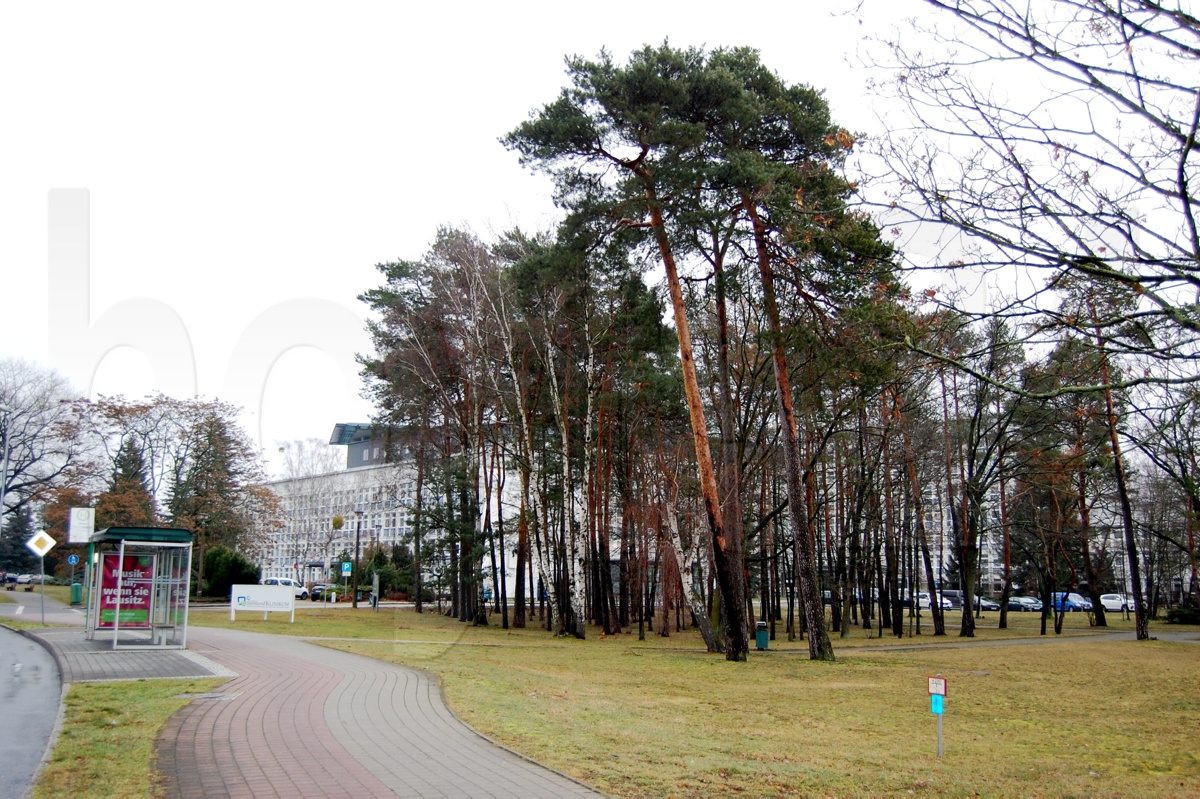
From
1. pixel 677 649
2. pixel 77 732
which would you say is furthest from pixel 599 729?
pixel 677 649

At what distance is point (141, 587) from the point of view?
57.3 feet

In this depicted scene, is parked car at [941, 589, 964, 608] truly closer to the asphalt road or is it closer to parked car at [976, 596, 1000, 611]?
parked car at [976, 596, 1000, 611]

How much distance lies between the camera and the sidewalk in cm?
677

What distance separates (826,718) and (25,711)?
10081mm

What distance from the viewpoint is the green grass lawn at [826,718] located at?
8008 mm

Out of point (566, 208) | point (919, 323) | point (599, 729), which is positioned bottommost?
point (599, 729)

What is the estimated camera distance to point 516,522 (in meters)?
37.0

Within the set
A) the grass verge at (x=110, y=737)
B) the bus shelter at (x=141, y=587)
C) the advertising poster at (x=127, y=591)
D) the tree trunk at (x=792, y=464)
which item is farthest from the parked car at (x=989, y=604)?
the grass verge at (x=110, y=737)

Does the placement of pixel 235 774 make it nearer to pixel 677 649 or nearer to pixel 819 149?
pixel 819 149

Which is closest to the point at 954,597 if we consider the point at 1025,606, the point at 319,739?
the point at 1025,606

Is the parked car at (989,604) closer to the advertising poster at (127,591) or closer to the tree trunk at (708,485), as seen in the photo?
the tree trunk at (708,485)

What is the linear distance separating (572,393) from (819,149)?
15.3 metres

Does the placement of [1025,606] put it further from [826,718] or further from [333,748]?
[333,748]

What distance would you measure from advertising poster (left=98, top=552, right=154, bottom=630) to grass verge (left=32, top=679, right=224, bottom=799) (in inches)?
244
